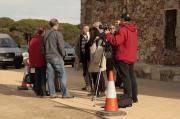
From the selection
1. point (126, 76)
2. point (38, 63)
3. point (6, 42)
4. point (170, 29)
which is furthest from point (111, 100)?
point (6, 42)

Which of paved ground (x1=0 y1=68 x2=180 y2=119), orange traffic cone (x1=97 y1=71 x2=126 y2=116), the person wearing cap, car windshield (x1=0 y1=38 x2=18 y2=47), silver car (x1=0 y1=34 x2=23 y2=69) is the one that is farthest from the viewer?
car windshield (x1=0 y1=38 x2=18 y2=47)

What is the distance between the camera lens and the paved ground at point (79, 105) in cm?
1171

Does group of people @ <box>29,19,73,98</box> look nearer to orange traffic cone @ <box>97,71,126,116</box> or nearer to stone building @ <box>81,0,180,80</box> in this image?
orange traffic cone @ <box>97,71,126,116</box>

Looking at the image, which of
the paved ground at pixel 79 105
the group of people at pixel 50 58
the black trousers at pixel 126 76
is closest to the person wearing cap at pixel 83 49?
the paved ground at pixel 79 105

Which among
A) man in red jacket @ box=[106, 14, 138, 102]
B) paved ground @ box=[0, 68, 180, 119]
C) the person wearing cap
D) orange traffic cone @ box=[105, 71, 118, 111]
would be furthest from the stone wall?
orange traffic cone @ box=[105, 71, 118, 111]

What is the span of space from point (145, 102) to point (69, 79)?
6916 millimetres

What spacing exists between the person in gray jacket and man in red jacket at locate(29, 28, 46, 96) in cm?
54

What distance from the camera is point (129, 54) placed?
1273cm

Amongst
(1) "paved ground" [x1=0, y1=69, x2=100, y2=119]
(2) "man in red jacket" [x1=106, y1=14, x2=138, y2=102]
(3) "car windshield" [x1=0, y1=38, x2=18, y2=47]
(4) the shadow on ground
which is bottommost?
(4) the shadow on ground

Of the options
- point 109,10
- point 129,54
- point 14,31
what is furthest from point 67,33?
point 129,54

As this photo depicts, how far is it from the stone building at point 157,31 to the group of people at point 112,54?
4959 millimetres

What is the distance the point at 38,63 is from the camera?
1496 centimetres

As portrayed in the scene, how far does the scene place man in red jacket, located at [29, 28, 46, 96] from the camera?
14969 millimetres

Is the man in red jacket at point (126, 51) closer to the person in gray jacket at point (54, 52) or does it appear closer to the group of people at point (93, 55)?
the group of people at point (93, 55)
